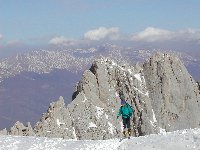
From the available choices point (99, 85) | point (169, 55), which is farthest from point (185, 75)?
point (99, 85)

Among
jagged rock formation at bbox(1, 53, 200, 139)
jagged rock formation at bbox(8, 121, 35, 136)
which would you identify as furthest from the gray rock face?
jagged rock formation at bbox(8, 121, 35, 136)

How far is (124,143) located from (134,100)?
472 feet

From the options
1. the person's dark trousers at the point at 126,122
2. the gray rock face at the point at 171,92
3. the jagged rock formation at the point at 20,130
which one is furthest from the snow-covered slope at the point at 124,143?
the gray rock face at the point at 171,92

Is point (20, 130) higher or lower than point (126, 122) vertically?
lower

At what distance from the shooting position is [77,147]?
42.1 m

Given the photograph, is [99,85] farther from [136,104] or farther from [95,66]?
[136,104]

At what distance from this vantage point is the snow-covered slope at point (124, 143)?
38.7m

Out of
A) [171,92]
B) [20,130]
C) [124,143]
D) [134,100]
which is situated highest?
[124,143]

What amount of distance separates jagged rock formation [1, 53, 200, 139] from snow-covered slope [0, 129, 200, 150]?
9576 centimetres

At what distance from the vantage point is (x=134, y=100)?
184000 mm

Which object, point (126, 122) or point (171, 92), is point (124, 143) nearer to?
point (126, 122)

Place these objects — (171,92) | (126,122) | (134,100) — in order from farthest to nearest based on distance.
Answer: (171,92), (134,100), (126,122)

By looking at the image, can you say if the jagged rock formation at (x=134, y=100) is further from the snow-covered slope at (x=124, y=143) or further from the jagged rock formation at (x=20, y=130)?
the snow-covered slope at (x=124, y=143)

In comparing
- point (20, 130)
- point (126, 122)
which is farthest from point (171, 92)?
point (126, 122)
